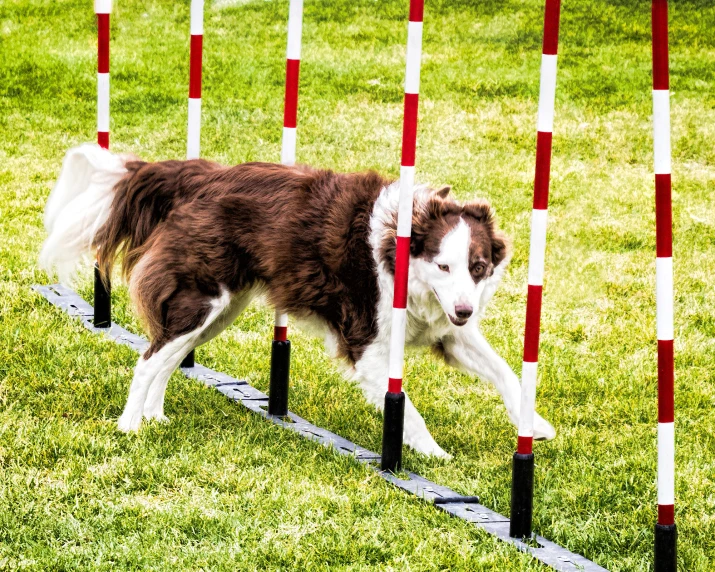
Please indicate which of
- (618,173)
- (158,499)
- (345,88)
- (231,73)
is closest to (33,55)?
(231,73)

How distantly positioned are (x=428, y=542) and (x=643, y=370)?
2.48m

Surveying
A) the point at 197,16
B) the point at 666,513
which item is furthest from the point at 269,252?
the point at 666,513

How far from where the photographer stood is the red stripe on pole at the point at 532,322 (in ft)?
11.6

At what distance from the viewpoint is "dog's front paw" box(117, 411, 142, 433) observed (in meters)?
4.56

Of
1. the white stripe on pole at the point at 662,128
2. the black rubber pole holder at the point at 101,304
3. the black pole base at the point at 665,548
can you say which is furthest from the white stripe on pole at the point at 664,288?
the black rubber pole holder at the point at 101,304

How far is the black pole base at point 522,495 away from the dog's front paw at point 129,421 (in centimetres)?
177

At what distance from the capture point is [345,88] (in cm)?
1216

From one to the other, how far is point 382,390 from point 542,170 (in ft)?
4.92

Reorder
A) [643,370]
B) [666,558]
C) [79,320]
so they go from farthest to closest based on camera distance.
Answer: [79,320] → [643,370] → [666,558]

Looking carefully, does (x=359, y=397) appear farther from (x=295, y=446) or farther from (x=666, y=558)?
(x=666, y=558)

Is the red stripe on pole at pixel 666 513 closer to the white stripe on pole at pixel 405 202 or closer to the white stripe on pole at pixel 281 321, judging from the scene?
the white stripe on pole at pixel 405 202

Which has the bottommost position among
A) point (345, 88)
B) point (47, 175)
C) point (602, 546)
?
point (602, 546)

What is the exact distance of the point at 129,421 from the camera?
4.58 meters

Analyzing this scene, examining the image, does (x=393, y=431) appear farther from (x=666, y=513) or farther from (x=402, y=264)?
(x=666, y=513)
